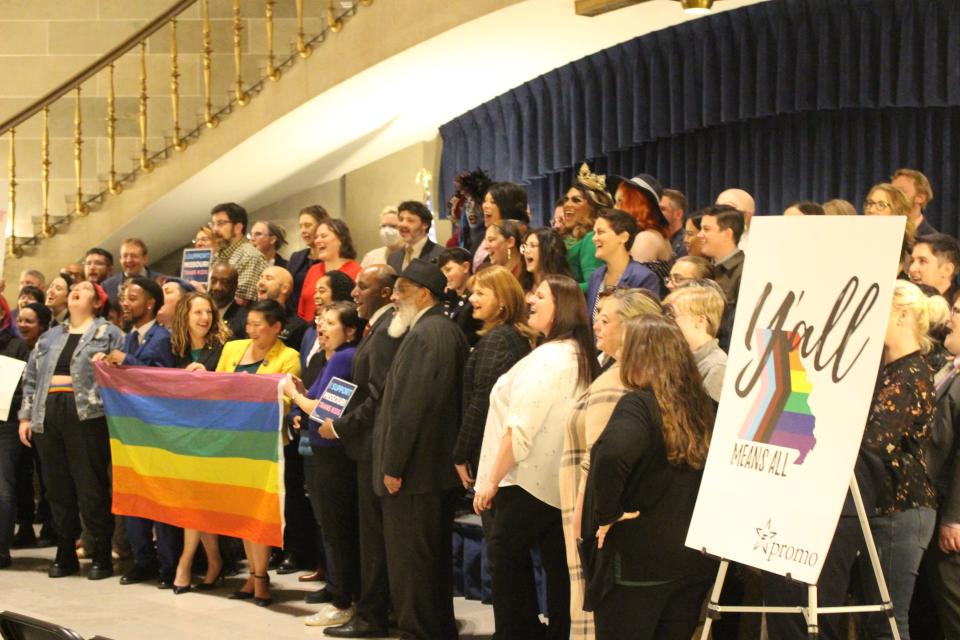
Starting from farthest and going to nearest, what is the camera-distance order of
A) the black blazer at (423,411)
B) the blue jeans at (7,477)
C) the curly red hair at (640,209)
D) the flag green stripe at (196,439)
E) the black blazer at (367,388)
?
the blue jeans at (7,477), the curly red hair at (640,209), the flag green stripe at (196,439), the black blazer at (367,388), the black blazer at (423,411)

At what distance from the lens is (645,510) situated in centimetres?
374

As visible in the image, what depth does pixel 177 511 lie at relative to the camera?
6.15 meters

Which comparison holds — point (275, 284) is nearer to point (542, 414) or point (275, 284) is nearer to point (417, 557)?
point (417, 557)

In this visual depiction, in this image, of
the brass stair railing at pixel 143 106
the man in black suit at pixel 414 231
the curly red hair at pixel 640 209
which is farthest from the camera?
the brass stair railing at pixel 143 106

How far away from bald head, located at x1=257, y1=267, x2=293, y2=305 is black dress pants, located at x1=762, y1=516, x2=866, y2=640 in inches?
135

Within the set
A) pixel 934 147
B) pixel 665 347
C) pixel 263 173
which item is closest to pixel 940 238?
pixel 665 347

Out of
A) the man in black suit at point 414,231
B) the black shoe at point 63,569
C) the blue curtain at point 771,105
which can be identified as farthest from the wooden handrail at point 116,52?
the black shoe at point 63,569

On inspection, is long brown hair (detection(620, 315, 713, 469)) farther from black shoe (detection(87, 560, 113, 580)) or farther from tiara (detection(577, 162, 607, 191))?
black shoe (detection(87, 560, 113, 580))

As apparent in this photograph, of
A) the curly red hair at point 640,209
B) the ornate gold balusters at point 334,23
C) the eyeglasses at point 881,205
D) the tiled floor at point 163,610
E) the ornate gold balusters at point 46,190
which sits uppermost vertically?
the ornate gold balusters at point 334,23

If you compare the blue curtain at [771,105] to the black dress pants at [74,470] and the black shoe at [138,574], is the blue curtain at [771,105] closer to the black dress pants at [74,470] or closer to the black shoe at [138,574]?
the black dress pants at [74,470]

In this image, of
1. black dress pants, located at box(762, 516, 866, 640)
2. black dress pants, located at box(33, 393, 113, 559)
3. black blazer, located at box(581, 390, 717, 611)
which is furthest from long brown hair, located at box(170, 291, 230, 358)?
black dress pants, located at box(762, 516, 866, 640)

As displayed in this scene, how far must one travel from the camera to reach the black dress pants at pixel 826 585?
3.79 m

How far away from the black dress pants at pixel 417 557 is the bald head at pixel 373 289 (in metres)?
0.92

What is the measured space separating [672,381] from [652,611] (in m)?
0.65
